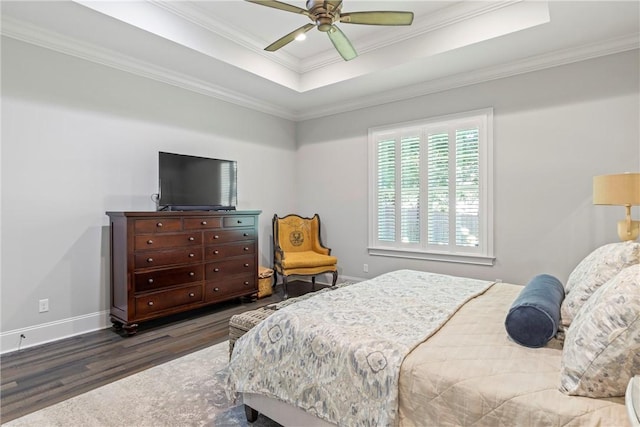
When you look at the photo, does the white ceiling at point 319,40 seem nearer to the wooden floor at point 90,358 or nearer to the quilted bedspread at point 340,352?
the quilted bedspread at point 340,352

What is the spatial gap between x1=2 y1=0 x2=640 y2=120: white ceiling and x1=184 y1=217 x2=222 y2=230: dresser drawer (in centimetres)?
178

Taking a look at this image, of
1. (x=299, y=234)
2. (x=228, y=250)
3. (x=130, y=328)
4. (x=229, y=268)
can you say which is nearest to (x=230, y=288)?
(x=229, y=268)

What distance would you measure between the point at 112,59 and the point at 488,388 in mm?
4351

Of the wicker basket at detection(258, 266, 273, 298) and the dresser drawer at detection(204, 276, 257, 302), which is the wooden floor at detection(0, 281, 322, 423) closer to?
the dresser drawer at detection(204, 276, 257, 302)

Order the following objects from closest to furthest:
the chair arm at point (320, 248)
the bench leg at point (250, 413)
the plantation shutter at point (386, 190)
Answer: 1. the bench leg at point (250, 413)
2. the plantation shutter at point (386, 190)
3. the chair arm at point (320, 248)

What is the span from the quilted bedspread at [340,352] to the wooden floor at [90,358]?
1.30 metres

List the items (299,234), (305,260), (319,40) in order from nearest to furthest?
1. (319,40)
2. (305,260)
3. (299,234)

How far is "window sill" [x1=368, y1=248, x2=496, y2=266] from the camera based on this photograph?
13.6 feet

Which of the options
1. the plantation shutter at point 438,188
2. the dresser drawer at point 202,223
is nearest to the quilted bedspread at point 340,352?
the dresser drawer at point 202,223

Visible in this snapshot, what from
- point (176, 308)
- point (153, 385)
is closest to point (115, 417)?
point (153, 385)

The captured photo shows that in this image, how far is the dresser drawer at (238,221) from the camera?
4205 mm

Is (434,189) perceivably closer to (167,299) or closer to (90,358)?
(167,299)

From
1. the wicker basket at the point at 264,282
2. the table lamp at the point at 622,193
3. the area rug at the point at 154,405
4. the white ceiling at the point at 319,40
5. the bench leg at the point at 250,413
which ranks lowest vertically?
the area rug at the point at 154,405

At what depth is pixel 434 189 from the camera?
4.52 m
